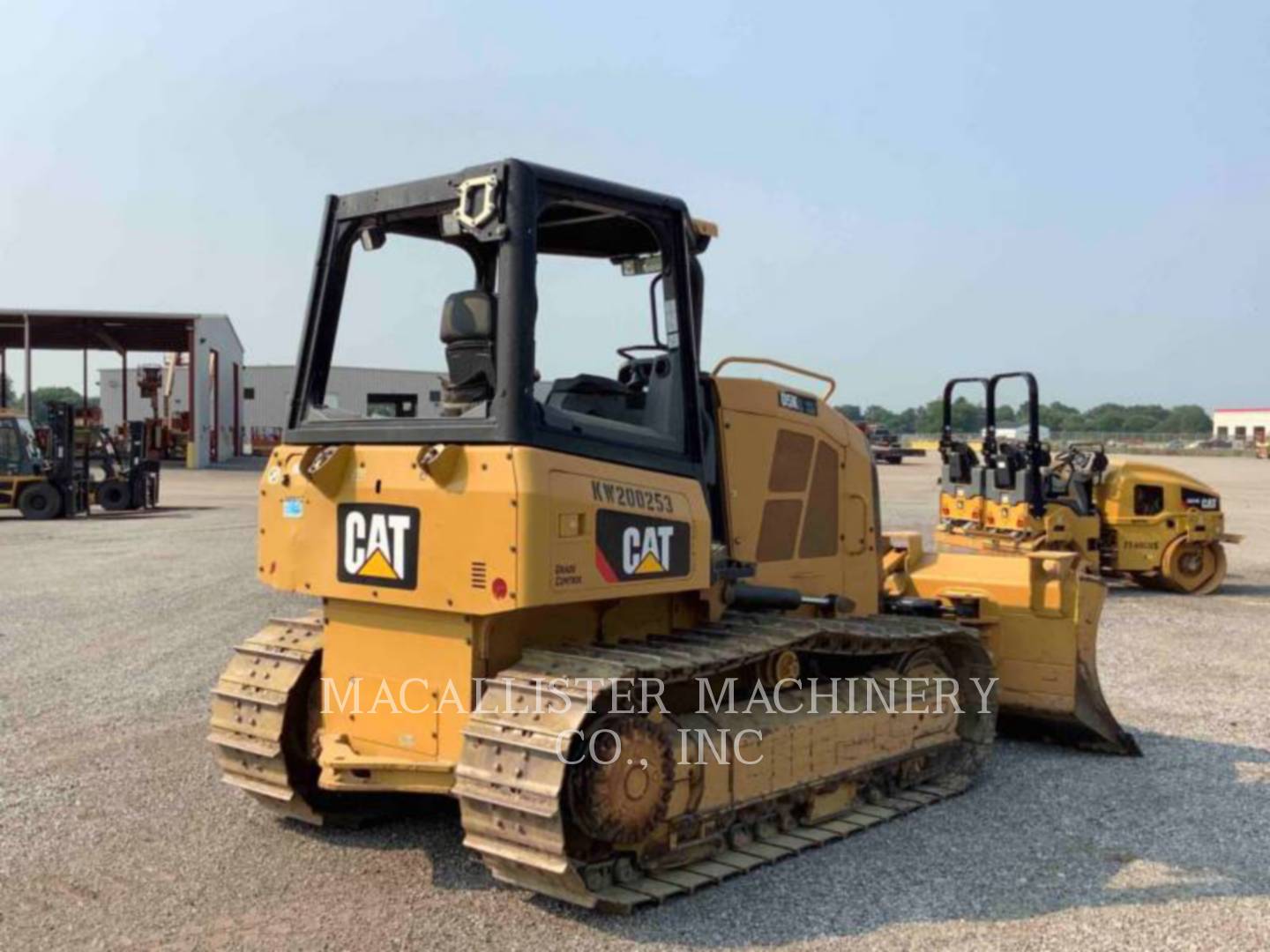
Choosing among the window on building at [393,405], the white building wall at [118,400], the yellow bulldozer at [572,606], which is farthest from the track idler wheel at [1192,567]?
the white building wall at [118,400]

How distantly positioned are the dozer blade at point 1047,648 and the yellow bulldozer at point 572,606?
77 cm

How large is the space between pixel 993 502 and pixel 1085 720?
25.5ft

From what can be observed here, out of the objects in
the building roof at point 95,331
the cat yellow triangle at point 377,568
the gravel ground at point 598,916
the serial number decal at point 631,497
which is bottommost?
the gravel ground at point 598,916

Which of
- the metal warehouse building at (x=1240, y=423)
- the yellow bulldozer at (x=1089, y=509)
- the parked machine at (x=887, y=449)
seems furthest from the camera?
the metal warehouse building at (x=1240, y=423)

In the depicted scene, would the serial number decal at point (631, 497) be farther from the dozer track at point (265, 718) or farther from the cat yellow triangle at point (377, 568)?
the dozer track at point (265, 718)

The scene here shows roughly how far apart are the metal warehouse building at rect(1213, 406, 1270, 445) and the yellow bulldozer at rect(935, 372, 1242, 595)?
339ft

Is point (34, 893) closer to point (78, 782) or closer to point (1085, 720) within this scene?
point (78, 782)

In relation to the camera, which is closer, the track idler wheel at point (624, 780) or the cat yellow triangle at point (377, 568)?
the track idler wheel at point (624, 780)

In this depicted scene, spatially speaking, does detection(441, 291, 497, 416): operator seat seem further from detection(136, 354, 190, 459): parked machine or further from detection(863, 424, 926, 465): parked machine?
detection(863, 424, 926, 465): parked machine

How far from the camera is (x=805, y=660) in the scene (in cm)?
643

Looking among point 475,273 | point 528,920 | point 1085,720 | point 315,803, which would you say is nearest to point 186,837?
point 315,803

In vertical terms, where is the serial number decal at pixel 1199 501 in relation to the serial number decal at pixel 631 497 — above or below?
below

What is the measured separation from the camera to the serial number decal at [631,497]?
16.4 ft

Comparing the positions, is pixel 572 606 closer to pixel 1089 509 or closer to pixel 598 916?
pixel 598 916
